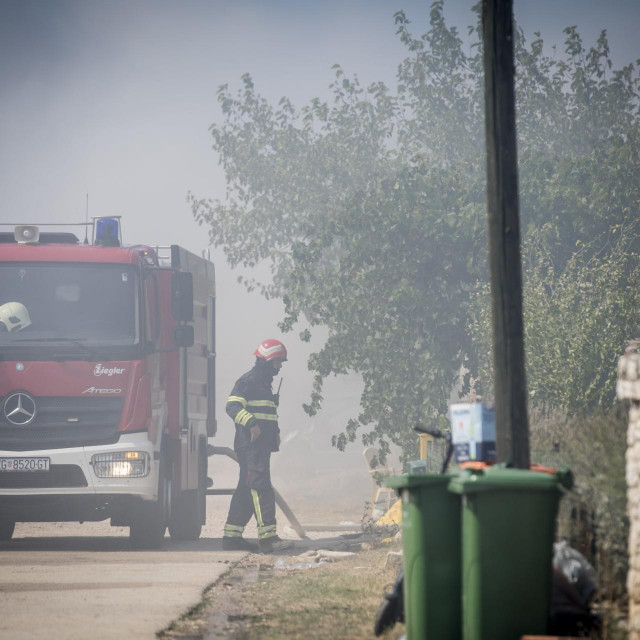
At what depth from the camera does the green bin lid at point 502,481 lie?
6.08 metres

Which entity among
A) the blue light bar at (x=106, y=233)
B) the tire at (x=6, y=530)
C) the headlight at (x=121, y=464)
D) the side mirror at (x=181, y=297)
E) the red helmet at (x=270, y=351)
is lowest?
the tire at (x=6, y=530)

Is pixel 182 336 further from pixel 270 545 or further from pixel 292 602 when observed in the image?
pixel 292 602

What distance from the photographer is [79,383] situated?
42.3 ft

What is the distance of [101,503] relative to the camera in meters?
13.2

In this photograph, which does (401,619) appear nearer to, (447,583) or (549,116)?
(447,583)

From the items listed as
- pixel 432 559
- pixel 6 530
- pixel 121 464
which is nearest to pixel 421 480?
pixel 432 559

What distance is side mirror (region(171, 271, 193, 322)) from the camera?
1384 cm

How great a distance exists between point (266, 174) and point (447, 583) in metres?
32.1

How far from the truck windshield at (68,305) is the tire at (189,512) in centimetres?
318

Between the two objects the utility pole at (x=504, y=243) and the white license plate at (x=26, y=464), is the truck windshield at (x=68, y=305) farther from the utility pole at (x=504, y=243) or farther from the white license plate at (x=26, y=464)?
the utility pole at (x=504, y=243)

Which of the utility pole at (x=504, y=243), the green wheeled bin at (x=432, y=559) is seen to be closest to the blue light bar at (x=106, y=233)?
the utility pole at (x=504, y=243)

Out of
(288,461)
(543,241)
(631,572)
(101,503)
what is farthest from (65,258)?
(288,461)

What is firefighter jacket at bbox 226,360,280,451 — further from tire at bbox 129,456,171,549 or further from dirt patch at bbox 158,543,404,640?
dirt patch at bbox 158,543,404,640

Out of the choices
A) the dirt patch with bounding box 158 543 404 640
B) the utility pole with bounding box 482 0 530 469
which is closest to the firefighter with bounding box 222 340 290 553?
the dirt patch with bounding box 158 543 404 640
